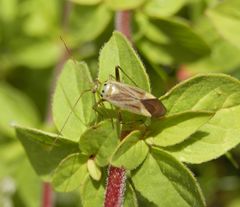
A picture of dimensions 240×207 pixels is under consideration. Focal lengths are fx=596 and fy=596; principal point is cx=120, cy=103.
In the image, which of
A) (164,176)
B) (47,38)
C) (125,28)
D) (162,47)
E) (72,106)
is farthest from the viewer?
(47,38)

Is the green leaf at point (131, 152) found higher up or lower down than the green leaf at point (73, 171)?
higher up

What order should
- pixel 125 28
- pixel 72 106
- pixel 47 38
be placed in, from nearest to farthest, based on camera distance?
pixel 72 106, pixel 125 28, pixel 47 38

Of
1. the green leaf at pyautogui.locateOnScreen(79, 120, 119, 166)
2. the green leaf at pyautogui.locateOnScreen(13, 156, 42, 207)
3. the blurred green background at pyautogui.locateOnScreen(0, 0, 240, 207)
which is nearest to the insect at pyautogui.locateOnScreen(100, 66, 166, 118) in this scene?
the green leaf at pyautogui.locateOnScreen(79, 120, 119, 166)

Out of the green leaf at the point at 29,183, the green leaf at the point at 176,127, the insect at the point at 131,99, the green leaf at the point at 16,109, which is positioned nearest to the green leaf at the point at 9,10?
the green leaf at the point at 16,109

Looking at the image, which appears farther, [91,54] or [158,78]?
[91,54]

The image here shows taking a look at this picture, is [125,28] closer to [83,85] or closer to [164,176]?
[83,85]

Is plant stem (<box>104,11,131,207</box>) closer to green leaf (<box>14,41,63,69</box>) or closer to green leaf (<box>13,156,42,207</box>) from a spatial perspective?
green leaf (<box>13,156,42,207</box>)

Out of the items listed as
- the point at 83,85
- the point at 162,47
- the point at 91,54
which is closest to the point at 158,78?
the point at 162,47

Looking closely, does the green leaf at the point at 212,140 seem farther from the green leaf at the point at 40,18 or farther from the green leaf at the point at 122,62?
the green leaf at the point at 40,18

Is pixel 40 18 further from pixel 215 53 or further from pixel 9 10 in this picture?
pixel 215 53
